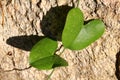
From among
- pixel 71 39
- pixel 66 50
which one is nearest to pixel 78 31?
pixel 71 39

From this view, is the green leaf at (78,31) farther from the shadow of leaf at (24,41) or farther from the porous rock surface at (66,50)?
the shadow of leaf at (24,41)

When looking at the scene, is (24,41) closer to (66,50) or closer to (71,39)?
(66,50)

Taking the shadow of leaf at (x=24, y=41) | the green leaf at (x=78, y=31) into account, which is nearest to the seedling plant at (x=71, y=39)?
the green leaf at (x=78, y=31)

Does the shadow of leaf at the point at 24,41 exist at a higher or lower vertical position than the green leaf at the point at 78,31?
lower

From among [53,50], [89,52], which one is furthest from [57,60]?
[89,52]

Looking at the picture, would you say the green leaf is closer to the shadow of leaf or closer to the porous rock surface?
the porous rock surface

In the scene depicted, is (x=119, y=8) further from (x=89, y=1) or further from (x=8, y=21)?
(x=8, y=21)
